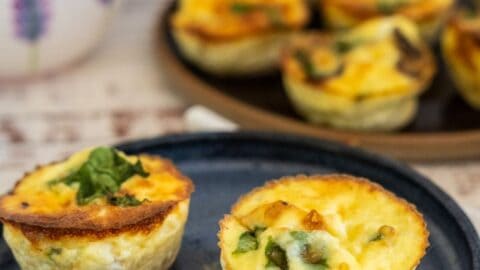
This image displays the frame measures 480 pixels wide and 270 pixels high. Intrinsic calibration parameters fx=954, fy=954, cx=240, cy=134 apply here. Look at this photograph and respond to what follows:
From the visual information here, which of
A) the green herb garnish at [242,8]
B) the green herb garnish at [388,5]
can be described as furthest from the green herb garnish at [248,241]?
the green herb garnish at [388,5]

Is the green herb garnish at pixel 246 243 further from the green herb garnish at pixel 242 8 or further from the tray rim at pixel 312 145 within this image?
the green herb garnish at pixel 242 8

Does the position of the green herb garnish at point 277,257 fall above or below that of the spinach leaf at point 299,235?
below

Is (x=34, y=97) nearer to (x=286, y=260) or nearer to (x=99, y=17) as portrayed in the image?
(x=99, y=17)

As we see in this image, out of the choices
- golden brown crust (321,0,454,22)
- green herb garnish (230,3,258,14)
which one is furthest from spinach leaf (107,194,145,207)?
golden brown crust (321,0,454,22)

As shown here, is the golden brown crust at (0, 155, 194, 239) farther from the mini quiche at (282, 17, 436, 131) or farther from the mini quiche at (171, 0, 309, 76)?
the mini quiche at (171, 0, 309, 76)

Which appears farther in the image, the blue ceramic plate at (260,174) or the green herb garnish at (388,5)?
the green herb garnish at (388,5)

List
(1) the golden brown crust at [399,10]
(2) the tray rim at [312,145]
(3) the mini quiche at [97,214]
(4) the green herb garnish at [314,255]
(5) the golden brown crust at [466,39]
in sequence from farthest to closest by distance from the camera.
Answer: (1) the golden brown crust at [399,10] → (5) the golden brown crust at [466,39] → (2) the tray rim at [312,145] → (3) the mini quiche at [97,214] → (4) the green herb garnish at [314,255]

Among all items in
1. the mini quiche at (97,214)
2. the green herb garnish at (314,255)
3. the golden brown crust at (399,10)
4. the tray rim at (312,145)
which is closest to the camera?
the green herb garnish at (314,255)
